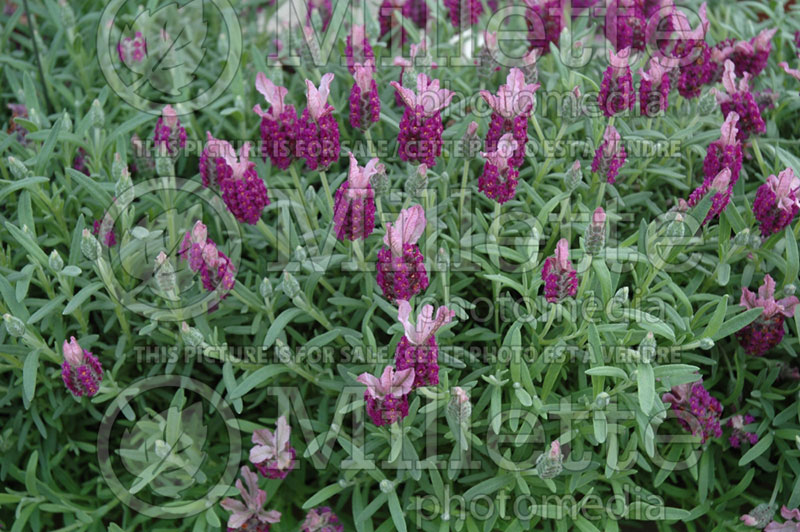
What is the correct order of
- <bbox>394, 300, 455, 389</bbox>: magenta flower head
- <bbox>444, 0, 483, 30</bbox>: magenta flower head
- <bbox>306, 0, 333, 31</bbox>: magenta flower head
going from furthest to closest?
<bbox>306, 0, 333, 31</bbox>: magenta flower head → <bbox>444, 0, 483, 30</bbox>: magenta flower head → <bbox>394, 300, 455, 389</bbox>: magenta flower head

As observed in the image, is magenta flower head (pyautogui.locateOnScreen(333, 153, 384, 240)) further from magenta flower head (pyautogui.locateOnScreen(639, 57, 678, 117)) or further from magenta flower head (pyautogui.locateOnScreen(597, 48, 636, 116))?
magenta flower head (pyautogui.locateOnScreen(639, 57, 678, 117))

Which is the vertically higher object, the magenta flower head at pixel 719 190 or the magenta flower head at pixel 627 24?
the magenta flower head at pixel 627 24

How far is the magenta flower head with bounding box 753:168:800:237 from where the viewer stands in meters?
1.39

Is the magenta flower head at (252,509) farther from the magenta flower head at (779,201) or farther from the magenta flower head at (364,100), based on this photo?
the magenta flower head at (779,201)

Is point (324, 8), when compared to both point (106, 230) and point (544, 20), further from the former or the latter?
point (106, 230)

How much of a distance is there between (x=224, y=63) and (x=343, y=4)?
0.34 metres

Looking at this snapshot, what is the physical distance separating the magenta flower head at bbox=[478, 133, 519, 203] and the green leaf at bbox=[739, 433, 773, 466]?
0.65 meters

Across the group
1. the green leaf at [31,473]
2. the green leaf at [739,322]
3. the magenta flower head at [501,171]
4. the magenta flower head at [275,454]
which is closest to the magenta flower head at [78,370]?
the green leaf at [31,473]

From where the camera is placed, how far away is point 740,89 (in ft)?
5.27

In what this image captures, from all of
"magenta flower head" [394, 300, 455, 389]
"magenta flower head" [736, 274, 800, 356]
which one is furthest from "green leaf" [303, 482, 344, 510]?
"magenta flower head" [736, 274, 800, 356]

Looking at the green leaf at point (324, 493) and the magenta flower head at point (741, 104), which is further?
the magenta flower head at point (741, 104)

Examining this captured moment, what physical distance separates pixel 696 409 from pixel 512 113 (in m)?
0.63

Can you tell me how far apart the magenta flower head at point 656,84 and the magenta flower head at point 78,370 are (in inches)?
44.7

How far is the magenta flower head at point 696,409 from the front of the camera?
1.44m
